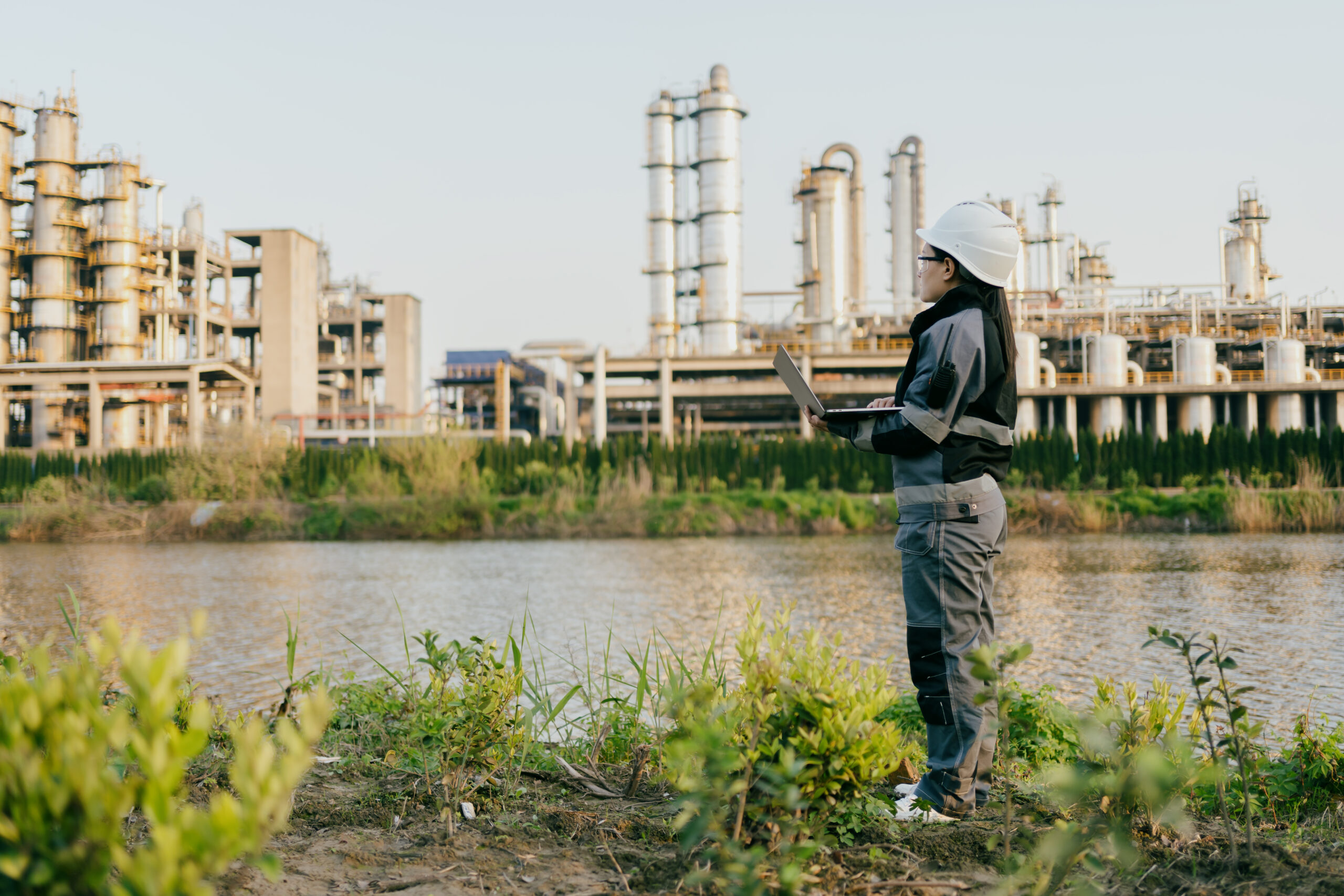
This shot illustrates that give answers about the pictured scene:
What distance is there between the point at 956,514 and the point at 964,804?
0.74 meters

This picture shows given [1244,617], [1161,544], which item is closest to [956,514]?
[1244,617]

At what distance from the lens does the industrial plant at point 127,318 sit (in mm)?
40562

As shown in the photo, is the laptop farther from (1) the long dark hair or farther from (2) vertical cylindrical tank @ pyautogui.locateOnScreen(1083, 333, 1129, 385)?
(2) vertical cylindrical tank @ pyautogui.locateOnScreen(1083, 333, 1129, 385)

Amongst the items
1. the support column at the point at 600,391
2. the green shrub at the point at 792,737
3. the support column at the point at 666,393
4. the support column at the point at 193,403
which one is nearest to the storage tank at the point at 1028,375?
the support column at the point at 666,393

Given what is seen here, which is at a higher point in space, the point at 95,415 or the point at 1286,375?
the point at 1286,375

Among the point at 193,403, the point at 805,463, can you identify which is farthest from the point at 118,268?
the point at 805,463

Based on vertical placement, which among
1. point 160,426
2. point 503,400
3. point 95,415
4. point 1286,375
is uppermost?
point 1286,375

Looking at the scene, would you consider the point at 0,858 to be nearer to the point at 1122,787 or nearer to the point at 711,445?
the point at 1122,787

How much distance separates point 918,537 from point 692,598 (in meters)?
→ 7.57

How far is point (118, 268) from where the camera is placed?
1713 inches

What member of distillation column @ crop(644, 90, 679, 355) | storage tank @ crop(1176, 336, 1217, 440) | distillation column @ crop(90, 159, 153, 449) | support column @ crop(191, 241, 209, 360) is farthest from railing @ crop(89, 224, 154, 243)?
storage tank @ crop(1176, 336, 1217, 440)

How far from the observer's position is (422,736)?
324 cm

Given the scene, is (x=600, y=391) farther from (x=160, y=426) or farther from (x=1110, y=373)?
(x=160, y=426)

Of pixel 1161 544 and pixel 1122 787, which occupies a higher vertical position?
pixel 1122 787
